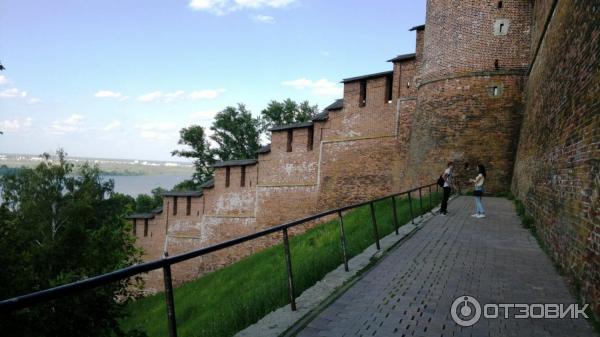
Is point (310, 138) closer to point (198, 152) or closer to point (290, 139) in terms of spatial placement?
point (290, 139)

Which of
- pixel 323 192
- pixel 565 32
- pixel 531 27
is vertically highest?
pixel 531 27

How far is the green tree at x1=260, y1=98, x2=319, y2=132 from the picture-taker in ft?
157

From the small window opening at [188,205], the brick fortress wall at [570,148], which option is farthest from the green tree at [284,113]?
the brick fortress wall at [570,148]

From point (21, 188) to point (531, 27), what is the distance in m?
31.0

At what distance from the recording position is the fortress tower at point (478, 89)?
1369 cm

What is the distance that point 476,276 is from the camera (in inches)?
206

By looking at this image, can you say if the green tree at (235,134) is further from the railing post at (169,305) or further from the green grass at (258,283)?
the railing post at (169,305)

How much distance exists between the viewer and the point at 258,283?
364 inches

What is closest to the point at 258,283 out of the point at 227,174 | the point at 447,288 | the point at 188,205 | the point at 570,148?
the point at 447,288

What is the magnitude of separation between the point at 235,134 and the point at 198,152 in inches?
175

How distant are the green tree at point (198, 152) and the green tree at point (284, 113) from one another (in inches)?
275

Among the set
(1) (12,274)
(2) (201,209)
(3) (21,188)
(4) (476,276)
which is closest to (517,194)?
(4) (476,276)

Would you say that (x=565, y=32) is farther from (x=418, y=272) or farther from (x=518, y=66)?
(x=518, y=66)

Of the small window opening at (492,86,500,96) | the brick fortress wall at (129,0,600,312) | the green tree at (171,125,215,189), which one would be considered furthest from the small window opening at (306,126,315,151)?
the green tree at (171,125,215,189)
